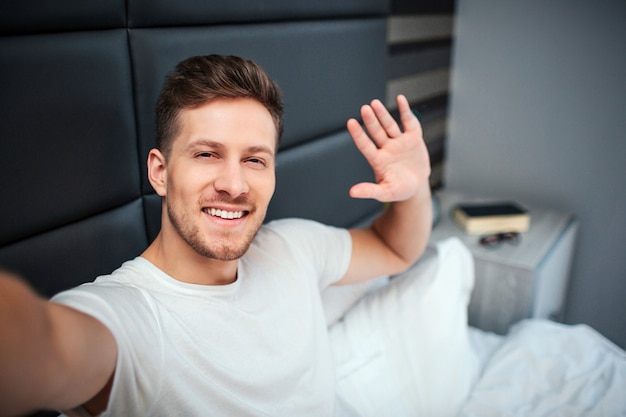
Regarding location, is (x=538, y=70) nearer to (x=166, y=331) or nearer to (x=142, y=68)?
(x=142, y=68)

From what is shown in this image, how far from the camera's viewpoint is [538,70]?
2.10 m

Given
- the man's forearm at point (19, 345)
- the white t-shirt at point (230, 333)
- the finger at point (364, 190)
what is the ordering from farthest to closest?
the finger at point (364, 190) < the white t-shirt at point (230, 333) < the man's forearm at point (19, 345)

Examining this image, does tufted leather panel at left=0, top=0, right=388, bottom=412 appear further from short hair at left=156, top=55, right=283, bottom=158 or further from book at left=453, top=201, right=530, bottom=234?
book at left=453, top=201, right=530, bottom=234

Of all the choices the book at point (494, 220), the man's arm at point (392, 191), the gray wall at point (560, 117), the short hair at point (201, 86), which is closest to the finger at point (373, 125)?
the man's arm at point (392, 191)

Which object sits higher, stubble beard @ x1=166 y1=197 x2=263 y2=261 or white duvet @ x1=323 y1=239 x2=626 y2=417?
stubble beard @ x1=166 y1=197 x2=263 y2=261

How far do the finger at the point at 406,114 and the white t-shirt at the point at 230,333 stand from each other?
0.32 meters

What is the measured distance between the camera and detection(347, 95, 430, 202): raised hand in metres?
1.05

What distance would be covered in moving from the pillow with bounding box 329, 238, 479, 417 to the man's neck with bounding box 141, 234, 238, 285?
0.49 meters

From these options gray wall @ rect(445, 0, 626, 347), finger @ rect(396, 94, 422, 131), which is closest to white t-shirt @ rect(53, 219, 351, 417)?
finger @ rect(396, 94, 422, 131)

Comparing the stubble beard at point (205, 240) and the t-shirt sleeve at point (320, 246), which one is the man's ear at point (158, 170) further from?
the t-shirt sleeve at point (320, 246)

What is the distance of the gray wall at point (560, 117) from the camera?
1.97m

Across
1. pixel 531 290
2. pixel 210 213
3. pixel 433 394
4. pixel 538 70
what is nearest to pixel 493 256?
pixel 531 290

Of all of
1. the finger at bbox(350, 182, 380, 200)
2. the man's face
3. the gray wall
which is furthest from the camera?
the gray wall

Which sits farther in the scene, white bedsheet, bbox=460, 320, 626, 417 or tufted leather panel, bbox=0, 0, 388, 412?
white bedsheet, bbox=460, 320, 626, 417
